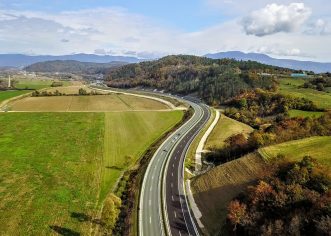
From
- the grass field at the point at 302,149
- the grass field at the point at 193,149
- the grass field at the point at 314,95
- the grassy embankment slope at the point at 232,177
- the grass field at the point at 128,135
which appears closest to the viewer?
the grassy embankment slope at the point at 232,177

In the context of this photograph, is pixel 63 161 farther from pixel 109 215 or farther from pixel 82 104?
pixel 82 104

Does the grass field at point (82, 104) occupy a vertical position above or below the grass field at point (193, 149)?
above

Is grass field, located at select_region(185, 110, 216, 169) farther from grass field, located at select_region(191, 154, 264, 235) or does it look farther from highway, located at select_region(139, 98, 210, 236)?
grass field, located at select_region(191, 154, 264, 235)

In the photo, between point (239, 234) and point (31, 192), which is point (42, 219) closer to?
point (31, 192)

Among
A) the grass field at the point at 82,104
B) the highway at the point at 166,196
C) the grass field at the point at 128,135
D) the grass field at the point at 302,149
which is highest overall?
the grass field at the point at 302,149

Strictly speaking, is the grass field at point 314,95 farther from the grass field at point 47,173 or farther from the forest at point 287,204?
the grass field at point 47,173

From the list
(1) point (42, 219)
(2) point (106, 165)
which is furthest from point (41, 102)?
(1) point (42, 219)

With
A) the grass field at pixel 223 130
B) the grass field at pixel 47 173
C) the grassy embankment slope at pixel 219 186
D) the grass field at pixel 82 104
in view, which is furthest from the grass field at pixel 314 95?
the grass field at pixel 47 173
